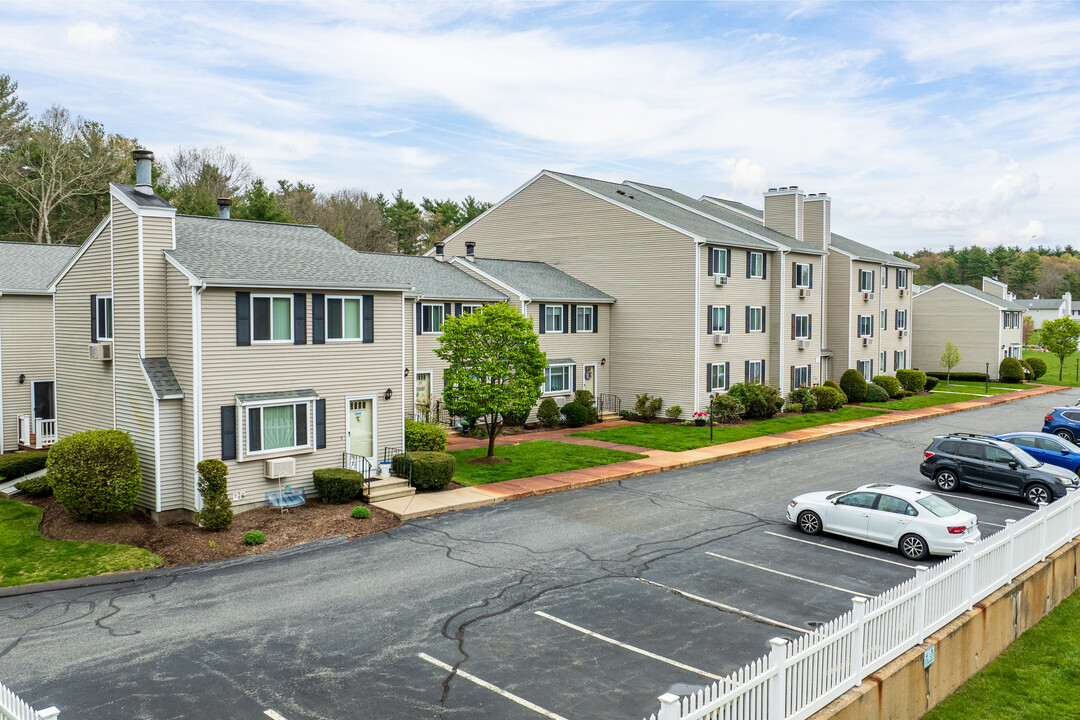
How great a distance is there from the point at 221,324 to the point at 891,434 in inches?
1193

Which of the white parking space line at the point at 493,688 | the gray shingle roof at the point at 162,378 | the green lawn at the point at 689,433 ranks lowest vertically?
the white parking space line at the point at 493,688

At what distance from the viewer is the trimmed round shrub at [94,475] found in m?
18.6

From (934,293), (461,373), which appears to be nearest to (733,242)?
(461,373)

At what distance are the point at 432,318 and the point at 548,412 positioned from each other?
7269 mm

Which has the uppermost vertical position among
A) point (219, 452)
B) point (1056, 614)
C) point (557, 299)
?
point (557, 299)

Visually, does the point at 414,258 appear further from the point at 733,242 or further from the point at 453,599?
the point at 453,599

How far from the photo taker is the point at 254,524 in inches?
765

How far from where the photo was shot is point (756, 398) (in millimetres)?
39781

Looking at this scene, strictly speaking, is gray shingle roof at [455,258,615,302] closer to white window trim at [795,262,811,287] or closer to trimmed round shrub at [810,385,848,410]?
white window trim at [795,262,811,287]

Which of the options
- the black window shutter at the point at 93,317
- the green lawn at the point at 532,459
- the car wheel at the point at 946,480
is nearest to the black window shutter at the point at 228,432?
the black window shutter at the point at 93,317

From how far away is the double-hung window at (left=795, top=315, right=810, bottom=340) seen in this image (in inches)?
1751

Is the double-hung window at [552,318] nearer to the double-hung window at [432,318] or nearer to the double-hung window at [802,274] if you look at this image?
the double-hung window at [432,318]

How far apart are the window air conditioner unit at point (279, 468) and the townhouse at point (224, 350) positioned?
0.03m

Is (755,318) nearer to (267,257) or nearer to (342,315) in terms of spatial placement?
(342,315)
